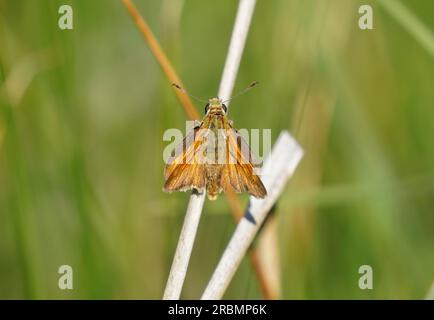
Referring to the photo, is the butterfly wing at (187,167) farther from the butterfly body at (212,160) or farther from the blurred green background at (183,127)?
the blurred green background at (183,127)

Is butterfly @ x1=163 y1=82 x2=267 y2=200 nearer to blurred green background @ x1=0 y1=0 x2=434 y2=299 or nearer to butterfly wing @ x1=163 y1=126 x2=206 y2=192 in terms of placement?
butterfly wing @ x1=163 y1=126 x2=206 y2=192

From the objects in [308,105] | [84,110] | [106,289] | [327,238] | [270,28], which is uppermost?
[270,28]

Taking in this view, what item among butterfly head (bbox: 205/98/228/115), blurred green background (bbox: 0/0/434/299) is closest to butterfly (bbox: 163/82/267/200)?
butterfly head (bbox: 205/98/228/115)

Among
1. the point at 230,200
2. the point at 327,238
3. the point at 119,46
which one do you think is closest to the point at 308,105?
the point at 327,238

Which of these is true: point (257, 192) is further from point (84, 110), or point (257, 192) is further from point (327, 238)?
point (84, 110)

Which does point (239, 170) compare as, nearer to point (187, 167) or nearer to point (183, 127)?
point (187, 167)

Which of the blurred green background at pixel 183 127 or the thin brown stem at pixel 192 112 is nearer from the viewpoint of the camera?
the thin brown stem at pixel 192 112

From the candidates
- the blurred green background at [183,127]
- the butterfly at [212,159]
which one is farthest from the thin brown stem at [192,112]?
the blurred green background at [183,127]

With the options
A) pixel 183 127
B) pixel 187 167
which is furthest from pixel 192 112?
pixel 183 127
